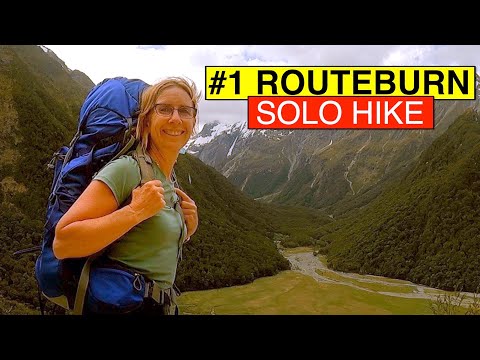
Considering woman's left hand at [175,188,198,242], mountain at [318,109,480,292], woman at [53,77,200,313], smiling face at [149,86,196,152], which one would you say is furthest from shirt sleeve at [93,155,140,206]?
mountain at [318,109,480,292]

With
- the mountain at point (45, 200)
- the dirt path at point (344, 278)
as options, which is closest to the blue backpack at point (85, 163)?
the mountain at point (45, 200)

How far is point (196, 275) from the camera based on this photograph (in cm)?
3894

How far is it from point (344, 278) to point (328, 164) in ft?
316

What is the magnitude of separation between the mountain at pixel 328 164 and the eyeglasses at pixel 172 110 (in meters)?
101

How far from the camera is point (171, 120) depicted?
5.23ft

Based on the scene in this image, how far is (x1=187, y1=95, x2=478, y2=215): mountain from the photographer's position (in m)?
120

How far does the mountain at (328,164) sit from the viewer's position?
395 ft

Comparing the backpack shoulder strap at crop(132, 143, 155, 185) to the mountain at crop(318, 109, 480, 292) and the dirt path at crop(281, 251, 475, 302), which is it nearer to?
the dirt path at crop(281, 251, 475, 302)

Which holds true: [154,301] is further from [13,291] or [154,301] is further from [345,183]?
[345,183]

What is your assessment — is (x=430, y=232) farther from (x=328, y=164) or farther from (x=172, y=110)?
(x=328, y=164)

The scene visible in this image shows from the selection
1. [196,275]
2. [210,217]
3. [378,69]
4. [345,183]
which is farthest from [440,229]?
[345,183]

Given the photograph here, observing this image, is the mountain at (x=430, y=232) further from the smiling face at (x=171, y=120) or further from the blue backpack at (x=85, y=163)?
the blue backpack at (x=85, y=163)

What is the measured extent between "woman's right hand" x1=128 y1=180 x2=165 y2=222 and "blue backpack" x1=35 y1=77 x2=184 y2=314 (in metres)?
0.07
